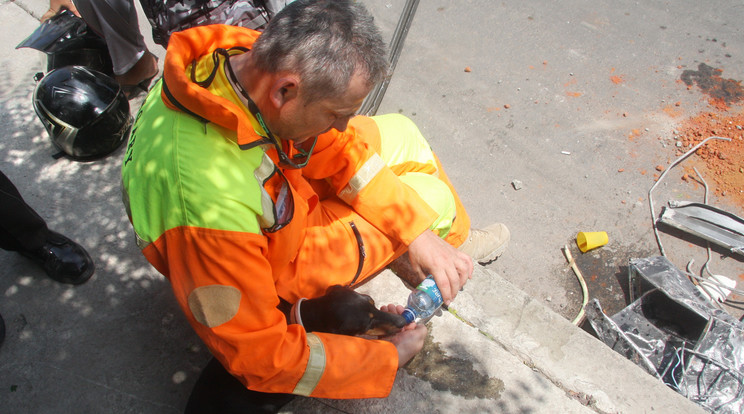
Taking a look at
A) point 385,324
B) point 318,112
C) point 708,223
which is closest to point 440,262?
point 385,324

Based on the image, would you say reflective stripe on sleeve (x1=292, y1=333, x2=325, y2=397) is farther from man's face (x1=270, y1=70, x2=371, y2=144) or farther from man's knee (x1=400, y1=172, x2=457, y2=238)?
man's knee (x1=400, y1=172, x2=457, y2=238)

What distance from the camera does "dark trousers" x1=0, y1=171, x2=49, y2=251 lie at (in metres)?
2.26

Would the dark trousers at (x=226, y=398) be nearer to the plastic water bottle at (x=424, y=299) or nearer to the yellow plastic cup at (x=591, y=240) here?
the plastic water bottle at (x=424, y=299)

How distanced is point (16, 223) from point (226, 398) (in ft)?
4.71

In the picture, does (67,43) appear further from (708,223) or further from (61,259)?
(708,223)

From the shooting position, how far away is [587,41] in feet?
18.1

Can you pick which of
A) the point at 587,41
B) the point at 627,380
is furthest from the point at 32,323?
the point at 587,41

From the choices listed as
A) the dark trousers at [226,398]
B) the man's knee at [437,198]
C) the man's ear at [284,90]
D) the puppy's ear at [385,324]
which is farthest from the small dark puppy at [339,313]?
the man's ear at [284,90]

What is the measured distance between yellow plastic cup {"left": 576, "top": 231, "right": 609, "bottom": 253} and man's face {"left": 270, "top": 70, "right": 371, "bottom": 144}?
114 inches

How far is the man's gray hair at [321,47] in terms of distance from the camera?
153cm

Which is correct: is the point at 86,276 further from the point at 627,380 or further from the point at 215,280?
the point at 627,380

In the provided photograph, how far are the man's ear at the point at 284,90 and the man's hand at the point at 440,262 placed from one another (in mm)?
1039

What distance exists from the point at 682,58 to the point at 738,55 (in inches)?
24.4

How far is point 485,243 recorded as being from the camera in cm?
342
